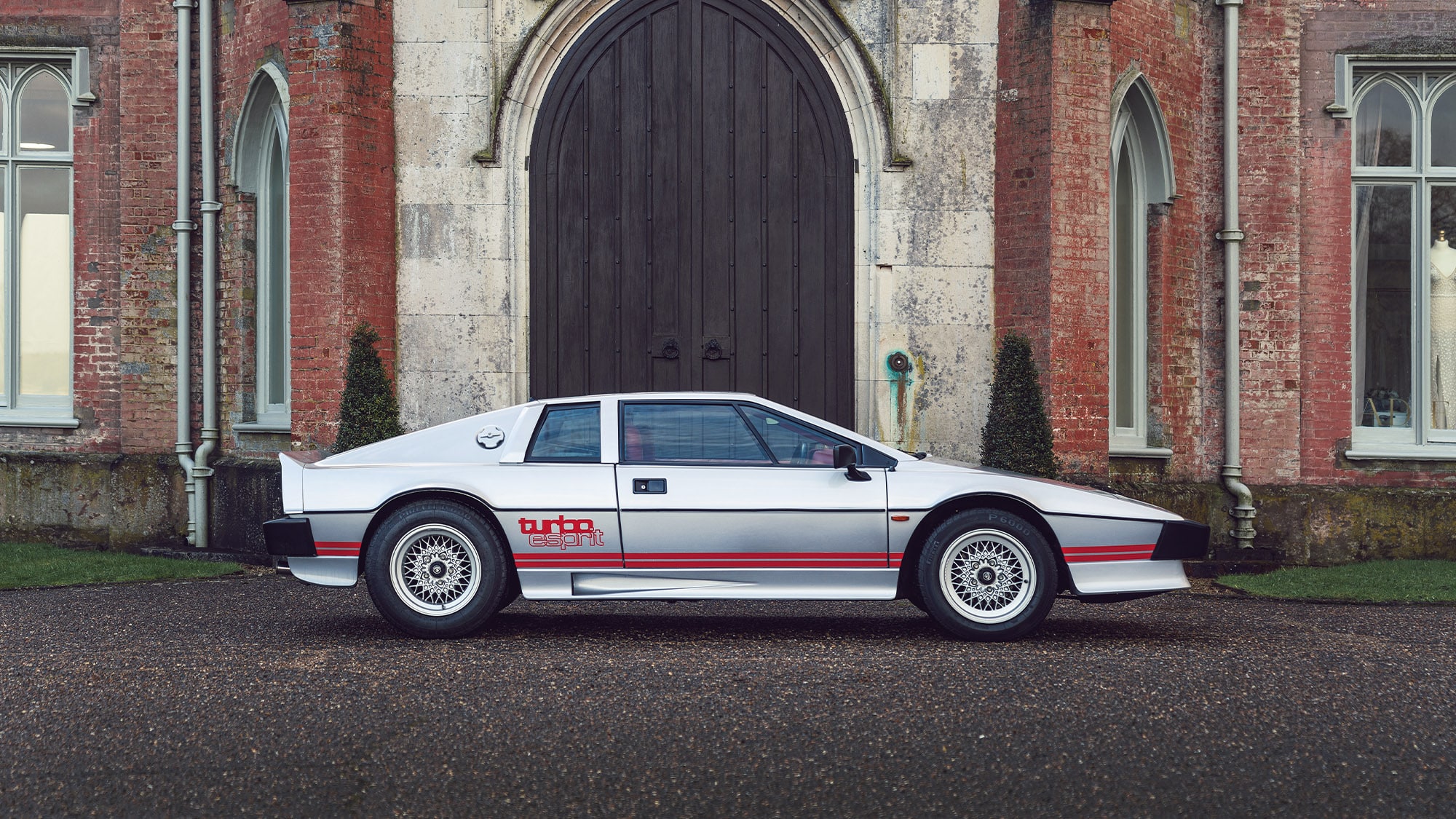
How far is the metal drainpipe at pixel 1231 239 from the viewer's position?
1144 cm

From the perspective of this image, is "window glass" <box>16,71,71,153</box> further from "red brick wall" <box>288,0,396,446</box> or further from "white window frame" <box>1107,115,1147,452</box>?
"white window frame" <box>1107,115,1147,452</box>

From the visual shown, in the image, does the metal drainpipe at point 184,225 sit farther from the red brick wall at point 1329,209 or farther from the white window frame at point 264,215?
the red brick wall at point 1329,209

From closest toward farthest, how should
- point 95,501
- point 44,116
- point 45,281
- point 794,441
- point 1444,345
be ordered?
point 794,441 → point 95,501 → point 1444,345 → point 44,116 → point 45,281

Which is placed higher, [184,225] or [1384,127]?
[1384,127]

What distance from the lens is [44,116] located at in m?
12.3

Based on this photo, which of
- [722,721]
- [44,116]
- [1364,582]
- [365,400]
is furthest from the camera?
[44,116]

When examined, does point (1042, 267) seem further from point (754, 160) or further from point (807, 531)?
point (807, 531)

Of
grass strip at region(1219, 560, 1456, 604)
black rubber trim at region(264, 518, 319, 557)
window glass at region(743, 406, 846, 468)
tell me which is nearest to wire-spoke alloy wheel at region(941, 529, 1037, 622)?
window glass at region(743, 406, 846, 468)

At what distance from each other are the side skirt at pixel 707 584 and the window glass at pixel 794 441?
23.2 inches

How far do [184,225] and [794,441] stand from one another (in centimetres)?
722

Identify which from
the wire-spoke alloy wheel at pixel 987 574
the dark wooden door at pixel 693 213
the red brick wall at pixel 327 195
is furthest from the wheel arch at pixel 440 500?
the dark wooden door at pixel 693 213

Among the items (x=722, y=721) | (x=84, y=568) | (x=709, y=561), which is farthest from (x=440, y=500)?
(x=84, y=568)

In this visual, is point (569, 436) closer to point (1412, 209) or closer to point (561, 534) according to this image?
point (561, 534)

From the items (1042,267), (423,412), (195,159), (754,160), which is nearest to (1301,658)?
(1042,267)
